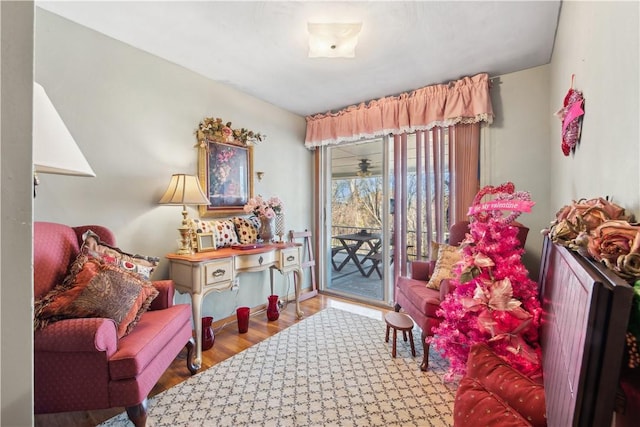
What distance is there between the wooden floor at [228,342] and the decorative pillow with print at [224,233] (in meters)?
0.84

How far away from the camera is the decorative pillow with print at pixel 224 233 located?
262 centimetres

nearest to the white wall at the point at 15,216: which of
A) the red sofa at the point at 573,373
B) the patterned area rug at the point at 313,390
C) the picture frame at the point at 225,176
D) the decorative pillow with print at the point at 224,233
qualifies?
the red sofa at the point at 573,373

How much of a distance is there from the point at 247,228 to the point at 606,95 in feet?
8.91

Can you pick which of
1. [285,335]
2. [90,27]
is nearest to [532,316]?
[285,335]

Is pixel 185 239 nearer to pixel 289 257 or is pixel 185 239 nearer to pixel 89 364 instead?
pixel 289 257

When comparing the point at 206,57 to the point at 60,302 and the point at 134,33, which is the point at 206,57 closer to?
the point at 134,33

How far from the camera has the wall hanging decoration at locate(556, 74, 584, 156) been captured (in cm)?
129

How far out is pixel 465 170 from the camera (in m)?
2.72

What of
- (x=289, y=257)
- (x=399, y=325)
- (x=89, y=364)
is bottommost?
(x=399, y=325)

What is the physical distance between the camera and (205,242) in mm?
2439

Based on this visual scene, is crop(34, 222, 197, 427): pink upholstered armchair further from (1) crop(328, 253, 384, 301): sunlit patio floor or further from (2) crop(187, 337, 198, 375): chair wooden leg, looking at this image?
(1) crop(328, 253, 384, 301): sunlit patio floor

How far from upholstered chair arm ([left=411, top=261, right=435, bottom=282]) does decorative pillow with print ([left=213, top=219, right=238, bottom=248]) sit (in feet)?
5.97

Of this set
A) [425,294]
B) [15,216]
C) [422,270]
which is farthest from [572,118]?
[15,216]

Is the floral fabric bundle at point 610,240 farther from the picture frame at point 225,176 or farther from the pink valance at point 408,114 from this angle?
the picture frame at point 225,176
